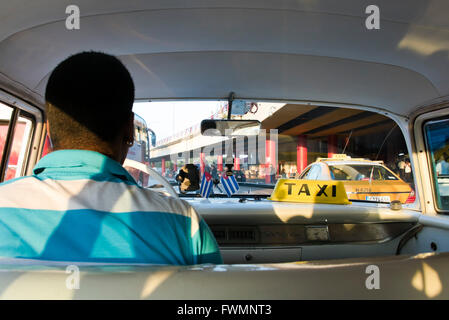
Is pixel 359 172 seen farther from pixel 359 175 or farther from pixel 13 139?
pixel 13 139

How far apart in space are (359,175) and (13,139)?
188 inches

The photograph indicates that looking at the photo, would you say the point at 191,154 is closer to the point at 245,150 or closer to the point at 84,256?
the point at 245,150

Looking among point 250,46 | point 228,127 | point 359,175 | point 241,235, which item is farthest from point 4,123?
point 359,175

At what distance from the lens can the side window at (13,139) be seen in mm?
2754

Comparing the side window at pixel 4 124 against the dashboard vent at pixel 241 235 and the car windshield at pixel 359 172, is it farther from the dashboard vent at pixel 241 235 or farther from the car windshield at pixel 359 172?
the car windshield at pixel 359 172

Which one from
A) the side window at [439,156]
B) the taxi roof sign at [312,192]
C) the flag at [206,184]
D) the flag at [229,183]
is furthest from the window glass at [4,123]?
the side window at [439,156]

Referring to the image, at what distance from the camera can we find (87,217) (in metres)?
0.92

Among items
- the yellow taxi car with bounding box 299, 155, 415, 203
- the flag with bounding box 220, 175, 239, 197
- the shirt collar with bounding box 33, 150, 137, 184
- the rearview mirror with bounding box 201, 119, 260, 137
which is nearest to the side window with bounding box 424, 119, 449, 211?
the yellow taxi car with bounding box 299, 155, 415, 203

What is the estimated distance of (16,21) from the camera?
188cm

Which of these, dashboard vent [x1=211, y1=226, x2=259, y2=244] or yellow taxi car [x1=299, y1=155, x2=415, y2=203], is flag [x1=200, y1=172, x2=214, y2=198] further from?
yellow taxi car [x1=299, y1=155, x2=415, y2=203]

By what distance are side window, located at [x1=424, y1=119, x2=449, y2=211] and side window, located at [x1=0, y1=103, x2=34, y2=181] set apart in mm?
3797

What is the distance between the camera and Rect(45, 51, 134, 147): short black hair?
107 cm
